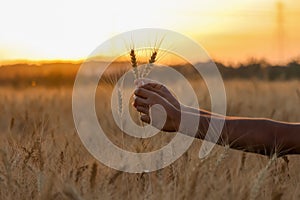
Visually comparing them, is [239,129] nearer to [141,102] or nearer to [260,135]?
[260,135]

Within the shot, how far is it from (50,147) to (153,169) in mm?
674

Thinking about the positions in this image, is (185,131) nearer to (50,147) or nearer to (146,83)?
(146,83)

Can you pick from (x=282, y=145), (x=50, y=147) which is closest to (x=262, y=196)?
(x=282, y=145)

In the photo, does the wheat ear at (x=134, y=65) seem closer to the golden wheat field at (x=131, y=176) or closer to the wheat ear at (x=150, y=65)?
the wheat ear at (x=150, y=65)

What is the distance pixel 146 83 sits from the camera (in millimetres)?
2205

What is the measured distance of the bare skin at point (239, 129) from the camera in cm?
220

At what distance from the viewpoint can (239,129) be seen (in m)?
2.33

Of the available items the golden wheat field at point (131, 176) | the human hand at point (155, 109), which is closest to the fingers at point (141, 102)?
the human hand at point (155, 109)

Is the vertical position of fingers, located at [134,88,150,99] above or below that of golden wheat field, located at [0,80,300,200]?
above

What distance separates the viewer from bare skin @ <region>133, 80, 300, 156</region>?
86.5 inches

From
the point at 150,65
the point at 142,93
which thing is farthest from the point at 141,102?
the point at 150,65

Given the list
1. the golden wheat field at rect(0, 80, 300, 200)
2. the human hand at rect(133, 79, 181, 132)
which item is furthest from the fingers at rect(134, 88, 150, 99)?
the golden wheat field at rect(0, 80, 300, 200)

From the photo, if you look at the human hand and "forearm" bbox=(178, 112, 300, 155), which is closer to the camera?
the human hand

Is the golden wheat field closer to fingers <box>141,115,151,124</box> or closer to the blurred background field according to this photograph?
the blurred background field
